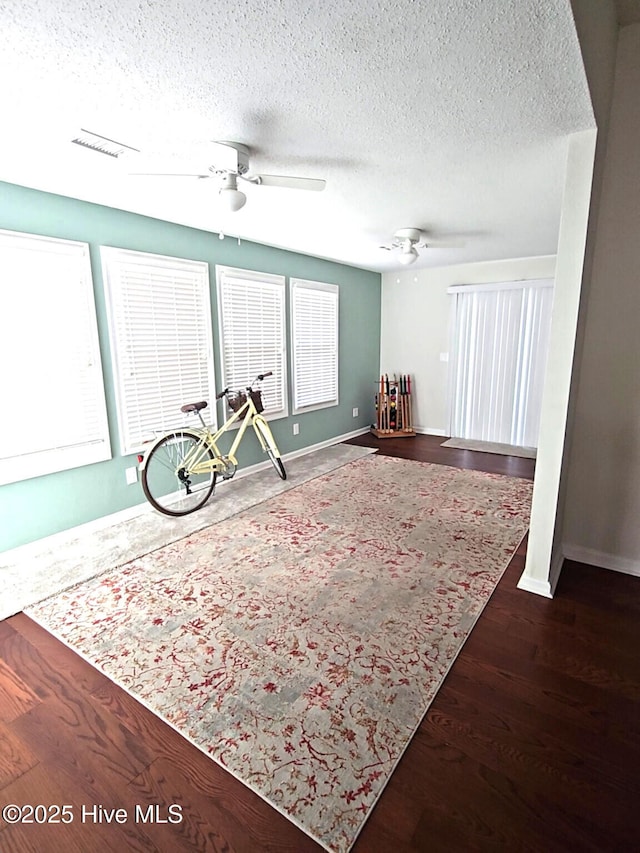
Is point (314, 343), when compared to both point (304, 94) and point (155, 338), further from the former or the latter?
point (304, 94)

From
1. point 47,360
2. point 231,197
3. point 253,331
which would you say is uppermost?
point 231,197

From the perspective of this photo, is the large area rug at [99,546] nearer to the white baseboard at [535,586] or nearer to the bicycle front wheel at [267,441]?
the bicycle front wheel at [267,441]

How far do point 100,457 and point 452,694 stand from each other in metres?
2.79

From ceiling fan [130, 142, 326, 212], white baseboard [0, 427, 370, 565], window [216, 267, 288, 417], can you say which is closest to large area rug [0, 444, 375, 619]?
white baseboard [0, 427, 370, 565]

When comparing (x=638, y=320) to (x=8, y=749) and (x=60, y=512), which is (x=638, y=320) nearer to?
(x=8, y=749)

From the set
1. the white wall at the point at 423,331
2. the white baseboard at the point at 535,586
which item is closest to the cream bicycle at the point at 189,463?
the white baseboard at the point at 535,586

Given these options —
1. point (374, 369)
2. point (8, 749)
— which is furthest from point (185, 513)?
point (374, 369)

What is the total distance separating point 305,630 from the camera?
83.0 inches

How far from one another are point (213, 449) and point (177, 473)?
14.6 inches

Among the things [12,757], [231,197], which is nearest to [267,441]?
[231,197]

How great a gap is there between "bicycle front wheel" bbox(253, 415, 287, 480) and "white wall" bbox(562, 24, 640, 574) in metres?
2.50

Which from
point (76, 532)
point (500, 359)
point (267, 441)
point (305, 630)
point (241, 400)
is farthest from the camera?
point (500, 359)

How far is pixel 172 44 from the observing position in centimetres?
138

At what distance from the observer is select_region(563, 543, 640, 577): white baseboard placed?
102 inches
